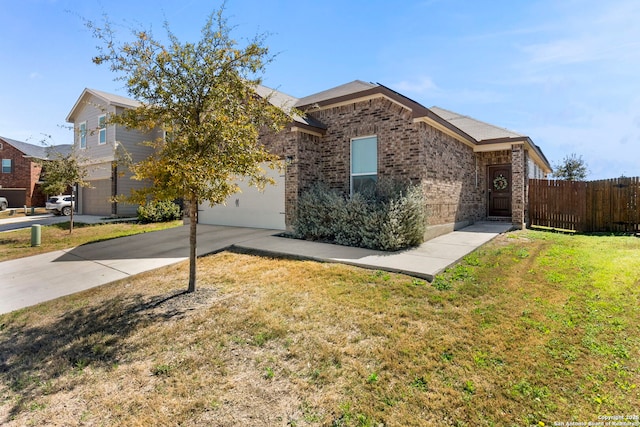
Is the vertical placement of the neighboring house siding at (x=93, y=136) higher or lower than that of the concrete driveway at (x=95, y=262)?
higher

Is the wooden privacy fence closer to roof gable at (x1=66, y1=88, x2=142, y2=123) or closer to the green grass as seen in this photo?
the green grass

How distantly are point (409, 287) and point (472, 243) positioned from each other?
13.7ft

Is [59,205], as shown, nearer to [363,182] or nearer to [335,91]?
[335,91]

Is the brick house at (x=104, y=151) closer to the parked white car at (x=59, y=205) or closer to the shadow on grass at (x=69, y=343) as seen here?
the parked white car at (x=59, y=205)

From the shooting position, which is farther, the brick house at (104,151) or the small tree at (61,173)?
the brick house at (104,151)

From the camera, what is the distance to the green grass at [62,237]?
961 centimetres

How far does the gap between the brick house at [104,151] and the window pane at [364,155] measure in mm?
13535

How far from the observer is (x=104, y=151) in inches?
746

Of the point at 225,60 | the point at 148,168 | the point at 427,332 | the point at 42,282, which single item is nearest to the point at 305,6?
the point at 225,60

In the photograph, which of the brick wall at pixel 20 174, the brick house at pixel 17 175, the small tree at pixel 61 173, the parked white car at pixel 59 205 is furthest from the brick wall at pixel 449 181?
the brick wall at pixel 20 174

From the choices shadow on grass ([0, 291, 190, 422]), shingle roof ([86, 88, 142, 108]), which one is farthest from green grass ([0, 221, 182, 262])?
shingle roof ([86, 88, 142, 108])

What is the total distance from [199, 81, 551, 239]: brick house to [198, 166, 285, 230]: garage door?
34 mm

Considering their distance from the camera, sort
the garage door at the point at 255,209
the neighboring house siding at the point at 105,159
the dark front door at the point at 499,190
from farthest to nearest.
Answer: the neighboring house siding at the point at 105,159 < the dark front door at the point at 499,190 < the garage door at the point at 255,209

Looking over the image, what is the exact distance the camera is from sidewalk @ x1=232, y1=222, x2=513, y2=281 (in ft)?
19.2
